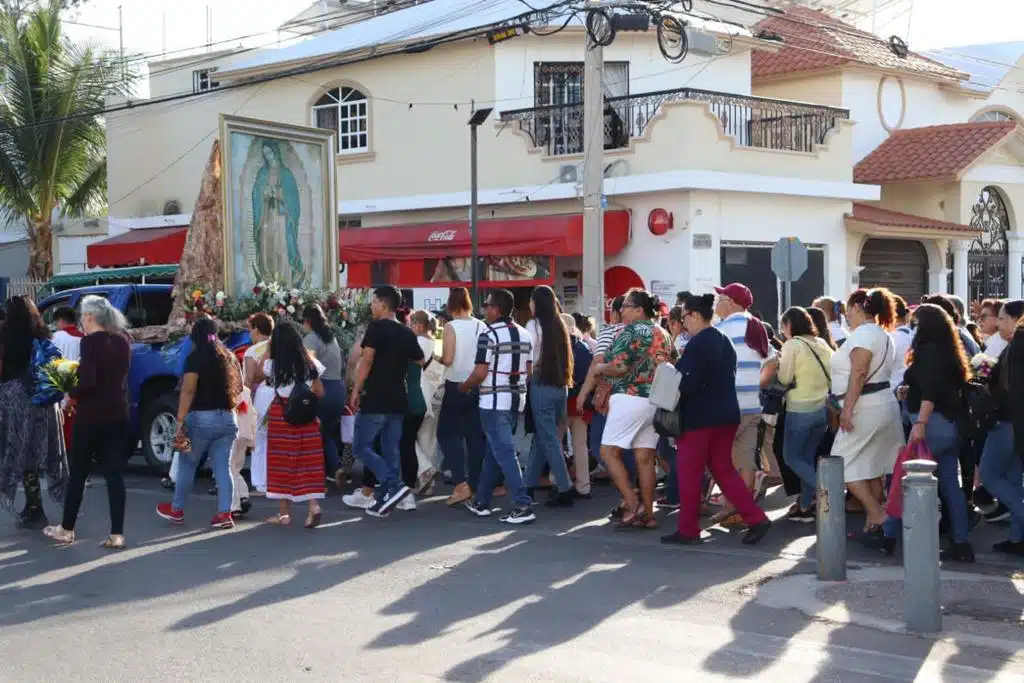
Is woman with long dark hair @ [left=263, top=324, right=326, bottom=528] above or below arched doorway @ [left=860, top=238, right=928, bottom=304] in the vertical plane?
below

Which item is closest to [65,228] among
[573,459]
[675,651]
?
[573,459]

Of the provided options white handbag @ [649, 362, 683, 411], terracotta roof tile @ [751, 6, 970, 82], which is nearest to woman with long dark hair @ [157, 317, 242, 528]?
white handbag @ [649, 362, 683, 411]

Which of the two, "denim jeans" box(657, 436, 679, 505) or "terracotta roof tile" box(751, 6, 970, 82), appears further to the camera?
"terracotta roof tile" box(751, 6, 970, 82)

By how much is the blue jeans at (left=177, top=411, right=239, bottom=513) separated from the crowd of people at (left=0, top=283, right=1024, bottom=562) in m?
0.02

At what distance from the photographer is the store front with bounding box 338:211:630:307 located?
23.2m

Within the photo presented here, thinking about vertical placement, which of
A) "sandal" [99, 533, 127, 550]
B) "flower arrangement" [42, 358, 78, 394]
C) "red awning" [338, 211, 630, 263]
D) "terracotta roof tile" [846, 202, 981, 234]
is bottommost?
"sandal" [99, 533, 127, 550]

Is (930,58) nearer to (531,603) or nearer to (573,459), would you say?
(573,459)

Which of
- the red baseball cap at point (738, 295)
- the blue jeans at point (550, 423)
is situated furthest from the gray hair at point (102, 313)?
the red baseball cap at point (738, 295)

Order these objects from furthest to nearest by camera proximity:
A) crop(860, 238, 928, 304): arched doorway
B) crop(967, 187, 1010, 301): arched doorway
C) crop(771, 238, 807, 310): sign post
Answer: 1. crop(967, 187, 1010, 301): arched doorway
2. crop(860, 238, 928, 304): arched doorway
3. crop(771, 238, 807, 310): sign post

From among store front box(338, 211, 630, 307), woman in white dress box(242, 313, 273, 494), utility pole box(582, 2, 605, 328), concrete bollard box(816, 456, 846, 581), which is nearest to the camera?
concrete bollard box(816, 456, 846, 581)

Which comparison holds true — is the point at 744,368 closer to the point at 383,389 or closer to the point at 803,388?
the point at 803,388

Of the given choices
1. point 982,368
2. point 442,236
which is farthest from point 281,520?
point 442,236

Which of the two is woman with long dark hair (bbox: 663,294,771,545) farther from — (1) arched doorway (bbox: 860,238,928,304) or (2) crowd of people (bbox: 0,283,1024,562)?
(1) arched doorway (bbox: 860,238,928,304)

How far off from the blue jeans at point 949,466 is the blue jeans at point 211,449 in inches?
202
